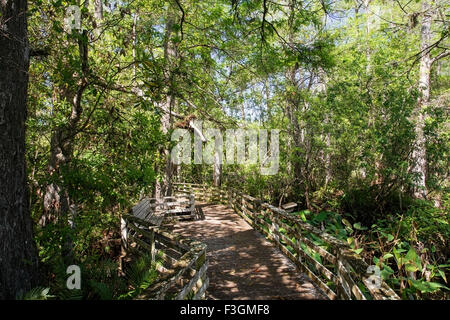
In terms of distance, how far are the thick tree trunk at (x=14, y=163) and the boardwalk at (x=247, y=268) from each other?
301 cm

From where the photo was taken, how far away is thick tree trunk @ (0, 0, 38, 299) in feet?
12.9

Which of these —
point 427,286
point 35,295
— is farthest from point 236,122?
point 35,295

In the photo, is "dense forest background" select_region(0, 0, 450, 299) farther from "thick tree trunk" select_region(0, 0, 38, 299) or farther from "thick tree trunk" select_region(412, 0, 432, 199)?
→ "thick tree trunk" select_region(0, 0, 38, 299)

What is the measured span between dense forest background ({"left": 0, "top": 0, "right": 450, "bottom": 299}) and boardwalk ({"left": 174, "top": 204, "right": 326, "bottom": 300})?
87.6 inches

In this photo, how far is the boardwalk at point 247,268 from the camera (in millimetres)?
5055

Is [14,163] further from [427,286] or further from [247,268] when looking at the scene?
[427,286]

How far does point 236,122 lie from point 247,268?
252 inches

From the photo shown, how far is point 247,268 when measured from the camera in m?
6.25

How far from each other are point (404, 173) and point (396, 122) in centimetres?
180
